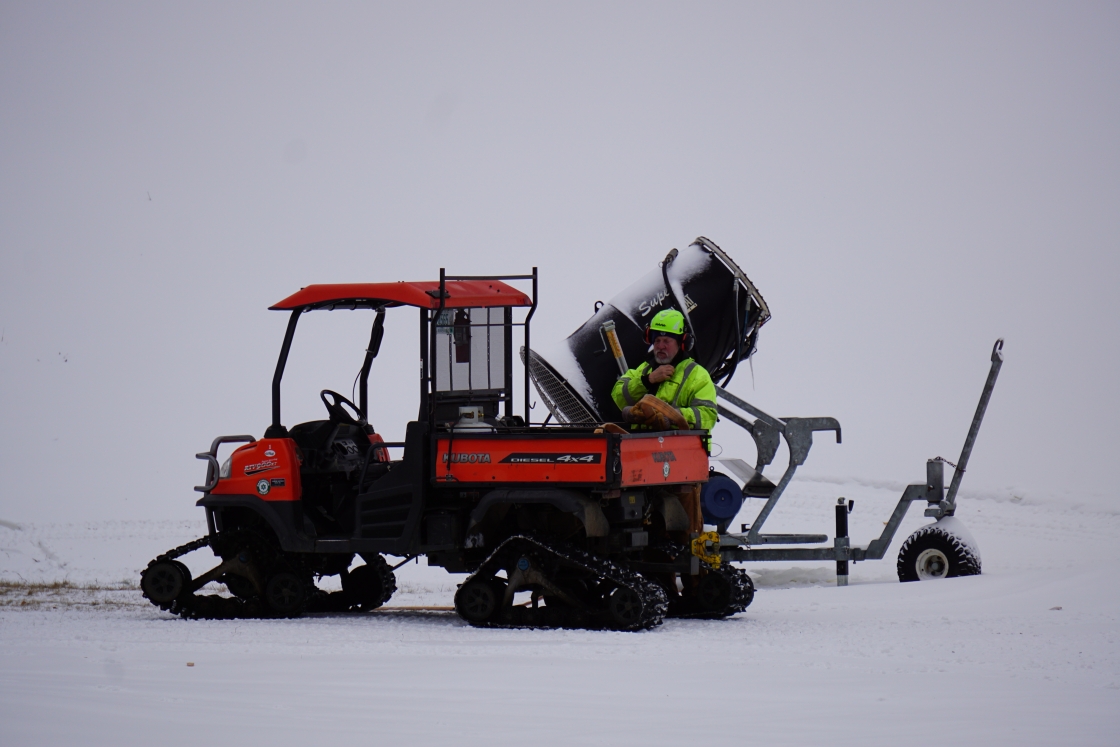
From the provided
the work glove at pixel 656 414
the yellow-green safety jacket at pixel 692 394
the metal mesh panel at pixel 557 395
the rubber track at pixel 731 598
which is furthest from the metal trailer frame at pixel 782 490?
the work glove at pixel 656 414

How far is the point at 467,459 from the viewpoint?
9219mm

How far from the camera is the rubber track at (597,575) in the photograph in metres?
8.77

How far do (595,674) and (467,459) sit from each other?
253 centimetres

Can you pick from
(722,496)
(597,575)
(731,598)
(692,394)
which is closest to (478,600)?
(597,575)

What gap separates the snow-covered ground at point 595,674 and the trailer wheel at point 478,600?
0.11 metres

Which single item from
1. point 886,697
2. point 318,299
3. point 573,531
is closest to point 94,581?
point 318,299

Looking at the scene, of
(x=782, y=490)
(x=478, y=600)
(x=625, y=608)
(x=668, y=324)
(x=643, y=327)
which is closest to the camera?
(x=625, y=608)

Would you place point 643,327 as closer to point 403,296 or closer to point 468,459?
point 403,296

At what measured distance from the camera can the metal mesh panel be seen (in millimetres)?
11742

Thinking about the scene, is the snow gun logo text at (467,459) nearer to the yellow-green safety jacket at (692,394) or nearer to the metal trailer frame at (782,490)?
the yellow-green safety jacket at (692,394)

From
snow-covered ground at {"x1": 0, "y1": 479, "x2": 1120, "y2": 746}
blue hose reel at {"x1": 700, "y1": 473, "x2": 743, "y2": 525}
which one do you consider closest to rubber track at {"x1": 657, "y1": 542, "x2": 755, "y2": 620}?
snow-covered ground at {"x1": 0, "y1": 479, "x2": 1120, "y2": 746}

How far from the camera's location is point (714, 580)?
32.4 feet

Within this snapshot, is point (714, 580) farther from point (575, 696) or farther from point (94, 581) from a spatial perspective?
point (94, 581)

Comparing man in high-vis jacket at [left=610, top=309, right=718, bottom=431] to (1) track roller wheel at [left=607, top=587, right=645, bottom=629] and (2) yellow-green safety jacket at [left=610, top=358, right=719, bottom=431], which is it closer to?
(2) yellow-green safety jacket at [left=610, top=358, right=719, bottom=431]
